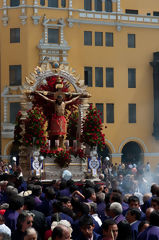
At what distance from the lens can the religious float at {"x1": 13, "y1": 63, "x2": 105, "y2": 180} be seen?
25.3 m

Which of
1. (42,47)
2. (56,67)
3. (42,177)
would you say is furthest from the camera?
(42,47)

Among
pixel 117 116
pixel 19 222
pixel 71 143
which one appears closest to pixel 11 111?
pixel 117 116

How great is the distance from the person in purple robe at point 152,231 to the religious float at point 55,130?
15.7m

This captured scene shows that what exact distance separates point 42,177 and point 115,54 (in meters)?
25.2

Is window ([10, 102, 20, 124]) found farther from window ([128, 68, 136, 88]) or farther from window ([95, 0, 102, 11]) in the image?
window ([95, 0, 102, 11])

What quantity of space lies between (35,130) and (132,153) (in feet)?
85.2

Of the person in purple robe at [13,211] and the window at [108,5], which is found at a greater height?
the window at [108,5]

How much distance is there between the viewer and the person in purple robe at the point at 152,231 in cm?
921

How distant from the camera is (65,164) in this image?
25734 mm

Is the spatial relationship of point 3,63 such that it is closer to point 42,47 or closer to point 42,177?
point 42,47

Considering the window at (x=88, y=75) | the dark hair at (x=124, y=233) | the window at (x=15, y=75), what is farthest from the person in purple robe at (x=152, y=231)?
the window at (x=88, y=75)

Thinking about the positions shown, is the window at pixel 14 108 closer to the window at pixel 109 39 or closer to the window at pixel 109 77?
the window at pixel 109 77

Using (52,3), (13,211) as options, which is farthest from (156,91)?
(13,211)

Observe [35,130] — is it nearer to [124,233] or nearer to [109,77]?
[124,233]
